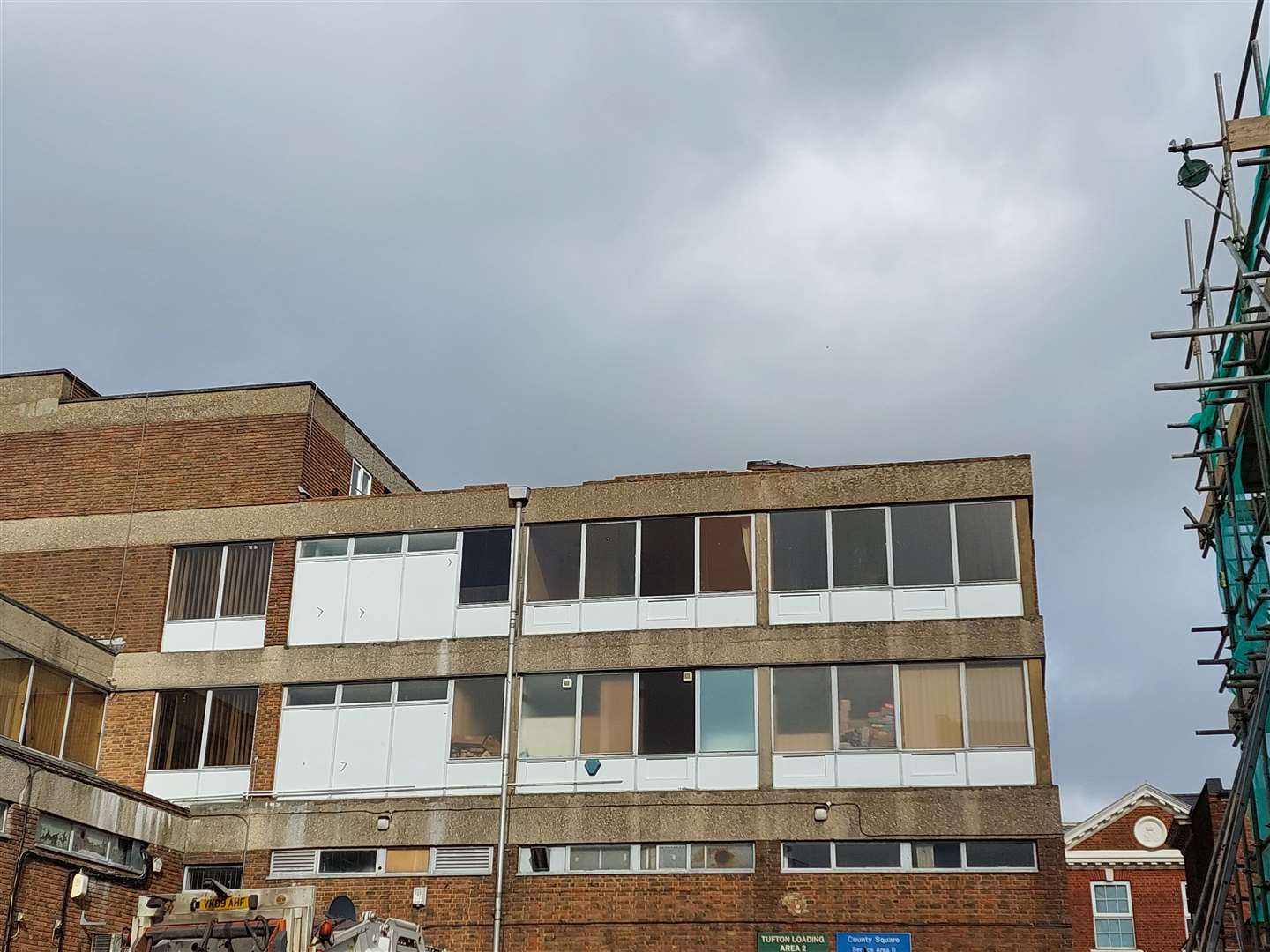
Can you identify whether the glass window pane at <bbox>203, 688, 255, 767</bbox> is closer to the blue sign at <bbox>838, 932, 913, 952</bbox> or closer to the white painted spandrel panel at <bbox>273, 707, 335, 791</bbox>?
the white painted spandrel panel at <bbox>273, 707, 335, 791</bbox>

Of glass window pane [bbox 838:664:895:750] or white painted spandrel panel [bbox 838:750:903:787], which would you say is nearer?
white painted spandrel panel [bbox 838:750:903:787]

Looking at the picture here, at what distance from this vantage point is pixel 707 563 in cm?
2820

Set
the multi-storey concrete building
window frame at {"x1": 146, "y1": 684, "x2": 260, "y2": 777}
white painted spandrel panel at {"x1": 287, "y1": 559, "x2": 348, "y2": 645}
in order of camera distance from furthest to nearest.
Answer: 1. white painted spandrel panel at {"x1": 287, "y1": 559, "x2": 348, "y2": 645}
2. window frame at {"x1": 146, "y1": 684, "x2": 260, "y2": 777}
3. the multi-storey concrete building

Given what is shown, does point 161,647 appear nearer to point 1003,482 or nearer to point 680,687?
point 680,687

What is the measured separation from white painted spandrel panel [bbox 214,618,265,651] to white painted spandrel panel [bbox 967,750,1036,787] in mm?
14154

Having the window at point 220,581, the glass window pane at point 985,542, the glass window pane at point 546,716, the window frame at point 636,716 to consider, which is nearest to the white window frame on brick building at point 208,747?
the window at point 220,581

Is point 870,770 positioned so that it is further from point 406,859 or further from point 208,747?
point 208,747

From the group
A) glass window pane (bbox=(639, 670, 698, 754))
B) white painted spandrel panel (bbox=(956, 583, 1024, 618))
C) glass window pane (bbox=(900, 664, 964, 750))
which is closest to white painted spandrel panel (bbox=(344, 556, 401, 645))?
glass window pane (bbox=(639, 670, 698, 754))

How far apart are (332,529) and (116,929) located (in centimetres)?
867

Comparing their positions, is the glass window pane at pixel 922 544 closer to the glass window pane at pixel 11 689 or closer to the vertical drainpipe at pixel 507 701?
the vertical drainpipe at pixel 507 701

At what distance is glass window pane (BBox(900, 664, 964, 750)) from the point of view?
86.0ft

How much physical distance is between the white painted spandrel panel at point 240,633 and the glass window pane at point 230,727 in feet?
2.95

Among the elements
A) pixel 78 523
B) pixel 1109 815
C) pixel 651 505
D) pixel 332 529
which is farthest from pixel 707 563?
pixel 1109 815

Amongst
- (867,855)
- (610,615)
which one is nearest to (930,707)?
(867,855)
